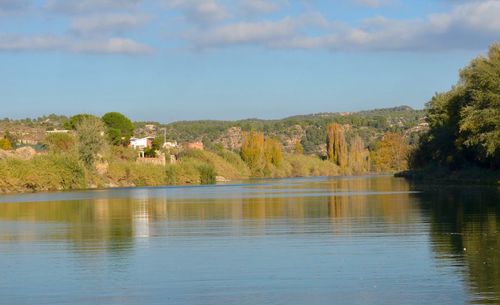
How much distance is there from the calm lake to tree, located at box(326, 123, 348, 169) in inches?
4686

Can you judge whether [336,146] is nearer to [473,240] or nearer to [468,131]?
[468,131]

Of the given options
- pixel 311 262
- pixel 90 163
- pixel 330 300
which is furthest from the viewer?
pixel 90 163

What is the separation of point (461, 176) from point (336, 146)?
83.6 metres

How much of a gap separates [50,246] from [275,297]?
10065 mm

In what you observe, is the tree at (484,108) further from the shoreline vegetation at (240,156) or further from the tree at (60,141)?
the tree at (60,141)

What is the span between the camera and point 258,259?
18672 millimetres

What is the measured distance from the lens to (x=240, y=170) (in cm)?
12469

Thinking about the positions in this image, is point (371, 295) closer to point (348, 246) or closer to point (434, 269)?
point (434, 269)

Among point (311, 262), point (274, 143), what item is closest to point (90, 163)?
point (274, 143)

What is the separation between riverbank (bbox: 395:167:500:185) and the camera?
6081 cm

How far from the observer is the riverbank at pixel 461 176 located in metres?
60.8

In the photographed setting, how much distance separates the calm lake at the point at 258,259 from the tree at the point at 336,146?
119014mm

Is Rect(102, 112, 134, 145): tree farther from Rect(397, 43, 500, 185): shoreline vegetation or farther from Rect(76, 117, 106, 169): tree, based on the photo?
Rect(397, 43, 500, 185): shoreline vegetation

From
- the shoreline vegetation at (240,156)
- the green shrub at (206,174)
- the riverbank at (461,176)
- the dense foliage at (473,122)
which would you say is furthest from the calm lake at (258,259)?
the green shrub at (206,174)
